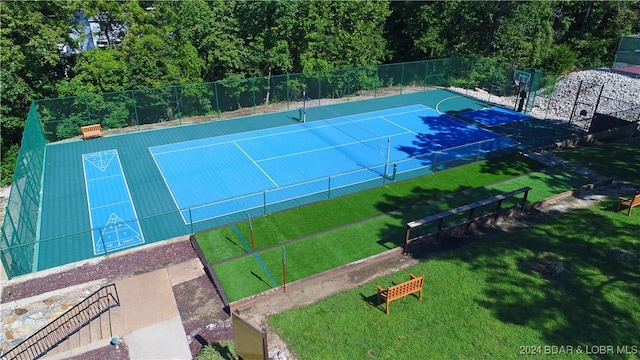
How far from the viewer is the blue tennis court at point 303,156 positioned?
853 inches

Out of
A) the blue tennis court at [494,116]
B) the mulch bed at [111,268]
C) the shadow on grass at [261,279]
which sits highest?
the blue tennis court at [494,116]

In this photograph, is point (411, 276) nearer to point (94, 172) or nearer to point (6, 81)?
point (94, 172)

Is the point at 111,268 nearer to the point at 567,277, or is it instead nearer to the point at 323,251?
the point at 323,251

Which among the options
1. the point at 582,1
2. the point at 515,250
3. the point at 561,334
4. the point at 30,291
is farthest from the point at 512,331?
the point at 582,1

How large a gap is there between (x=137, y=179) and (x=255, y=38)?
59.8 ft

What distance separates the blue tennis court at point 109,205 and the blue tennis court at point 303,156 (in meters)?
2.11

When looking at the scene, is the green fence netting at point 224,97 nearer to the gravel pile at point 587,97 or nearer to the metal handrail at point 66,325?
the gravel pile at point 587,97

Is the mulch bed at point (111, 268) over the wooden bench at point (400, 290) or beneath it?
beneath

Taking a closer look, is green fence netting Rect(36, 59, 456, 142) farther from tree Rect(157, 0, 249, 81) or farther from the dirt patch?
the dirt patch

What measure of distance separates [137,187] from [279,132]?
10310 millimetres

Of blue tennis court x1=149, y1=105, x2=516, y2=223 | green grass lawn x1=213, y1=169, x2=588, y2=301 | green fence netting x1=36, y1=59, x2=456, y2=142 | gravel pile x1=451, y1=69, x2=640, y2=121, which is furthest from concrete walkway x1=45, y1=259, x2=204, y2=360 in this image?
gravel pile x1=451, y1=69, x2=640, y2=121

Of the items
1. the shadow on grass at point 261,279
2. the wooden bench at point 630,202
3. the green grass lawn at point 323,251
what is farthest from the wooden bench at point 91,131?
the wooden bench at point 630,202

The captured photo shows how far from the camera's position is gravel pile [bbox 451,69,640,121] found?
31.5 m

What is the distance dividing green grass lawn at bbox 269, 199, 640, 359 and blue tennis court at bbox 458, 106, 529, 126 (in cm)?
1633
